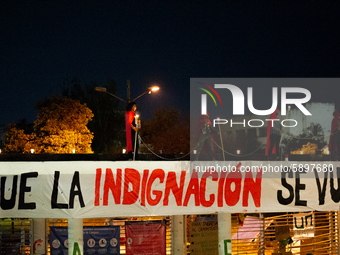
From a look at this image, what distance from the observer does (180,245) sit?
1246 cm

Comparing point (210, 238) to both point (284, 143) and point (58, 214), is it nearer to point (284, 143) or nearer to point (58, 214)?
point (58, 214)

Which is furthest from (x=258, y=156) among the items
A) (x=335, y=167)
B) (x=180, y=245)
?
(x=180, y=245)

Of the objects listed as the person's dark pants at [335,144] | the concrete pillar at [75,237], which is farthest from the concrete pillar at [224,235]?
the person's dark pants at [335,144]

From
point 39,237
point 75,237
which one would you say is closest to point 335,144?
point 75,237

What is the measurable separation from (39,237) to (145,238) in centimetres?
329

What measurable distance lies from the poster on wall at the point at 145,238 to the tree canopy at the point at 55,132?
96.2ft

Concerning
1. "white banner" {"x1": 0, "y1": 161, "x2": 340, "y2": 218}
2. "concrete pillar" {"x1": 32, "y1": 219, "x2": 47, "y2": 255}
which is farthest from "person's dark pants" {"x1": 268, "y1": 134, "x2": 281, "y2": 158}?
"concrete pillar" {"x1": 32, "y1": 219, "x2": 47, "y2": 255}

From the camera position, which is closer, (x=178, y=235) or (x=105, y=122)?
(x=178, y=235)

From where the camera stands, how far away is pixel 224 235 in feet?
38.2

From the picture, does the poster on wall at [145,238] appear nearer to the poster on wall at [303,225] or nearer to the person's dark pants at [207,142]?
the person's dark pants at [207,142]

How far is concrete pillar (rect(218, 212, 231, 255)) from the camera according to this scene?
11562 millimetres

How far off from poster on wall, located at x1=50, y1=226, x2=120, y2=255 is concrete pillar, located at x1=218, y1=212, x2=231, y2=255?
10.3 feet

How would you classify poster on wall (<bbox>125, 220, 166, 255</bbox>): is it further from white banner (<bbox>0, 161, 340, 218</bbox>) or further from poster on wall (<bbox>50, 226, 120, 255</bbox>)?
white banner (<bbox>0, 161, 340, 218</bbox>)

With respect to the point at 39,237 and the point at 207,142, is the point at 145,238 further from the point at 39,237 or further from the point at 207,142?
the point at 207,142
